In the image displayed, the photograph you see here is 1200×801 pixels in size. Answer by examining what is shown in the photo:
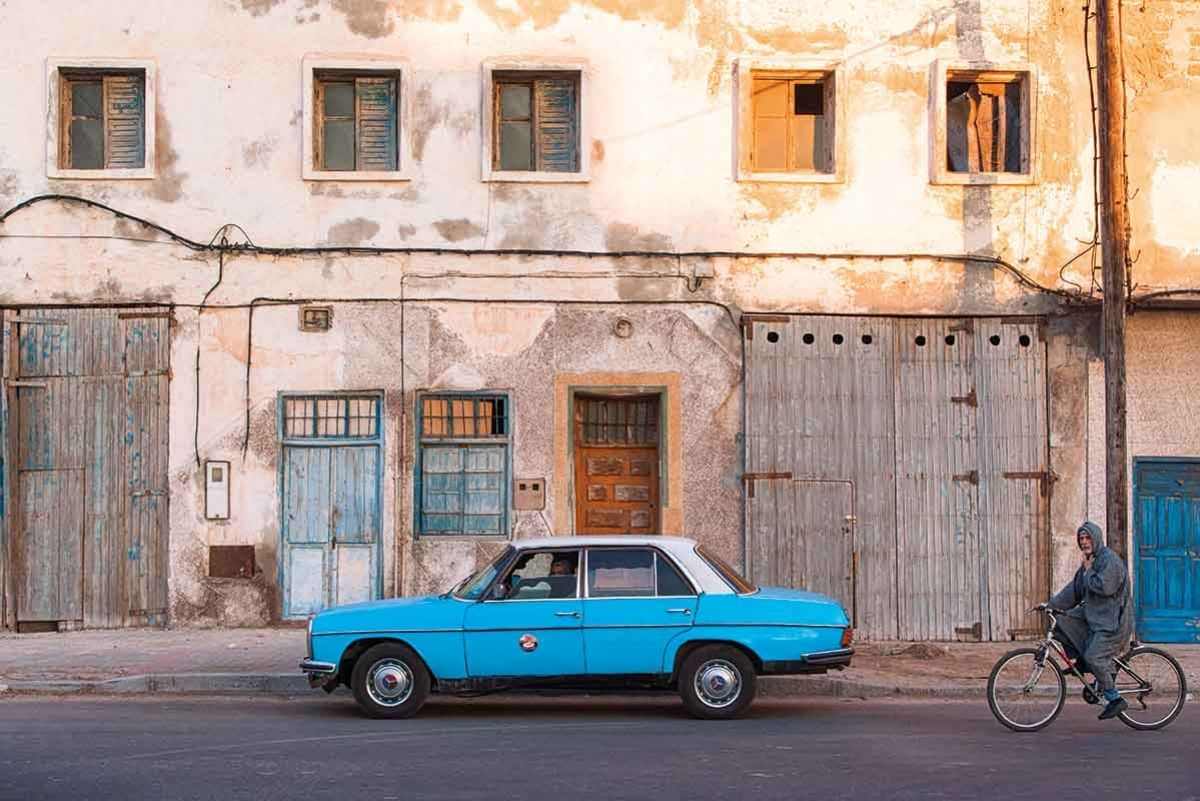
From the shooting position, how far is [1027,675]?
40.5 feet

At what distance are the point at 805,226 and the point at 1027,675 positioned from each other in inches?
296

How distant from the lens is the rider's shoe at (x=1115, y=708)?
40.6ft

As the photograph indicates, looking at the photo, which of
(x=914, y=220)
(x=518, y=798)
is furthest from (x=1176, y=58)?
(x=518, y=798)

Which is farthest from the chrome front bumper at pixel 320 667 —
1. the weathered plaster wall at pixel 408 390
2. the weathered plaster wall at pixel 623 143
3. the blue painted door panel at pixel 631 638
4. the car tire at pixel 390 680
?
the weathered plaster wall at pixel 623 143

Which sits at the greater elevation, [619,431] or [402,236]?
[402,236]

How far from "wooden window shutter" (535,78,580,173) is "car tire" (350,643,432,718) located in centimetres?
738

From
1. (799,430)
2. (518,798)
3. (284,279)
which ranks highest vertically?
(284,279)

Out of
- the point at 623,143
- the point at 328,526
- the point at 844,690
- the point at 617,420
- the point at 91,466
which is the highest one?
the point at 623,143

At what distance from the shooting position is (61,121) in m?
18.7

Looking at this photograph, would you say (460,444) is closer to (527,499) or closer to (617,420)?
(527,499)

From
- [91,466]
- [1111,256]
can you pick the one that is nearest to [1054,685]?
[1111,256]

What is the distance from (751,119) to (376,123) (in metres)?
4.06

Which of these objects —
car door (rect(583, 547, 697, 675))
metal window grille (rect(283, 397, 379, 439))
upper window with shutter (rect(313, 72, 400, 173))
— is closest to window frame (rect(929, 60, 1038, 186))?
upper window with shutter (rect(313, 72, 400, 173))

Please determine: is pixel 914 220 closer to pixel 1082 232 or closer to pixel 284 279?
pixel 1082 232
